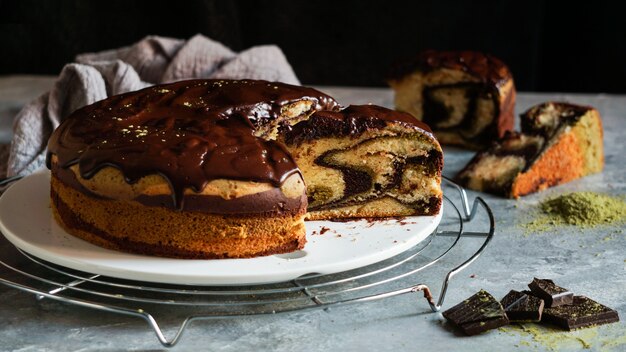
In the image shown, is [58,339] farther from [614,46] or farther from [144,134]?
[614,46]

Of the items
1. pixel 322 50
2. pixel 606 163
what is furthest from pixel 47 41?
pixel 606 163

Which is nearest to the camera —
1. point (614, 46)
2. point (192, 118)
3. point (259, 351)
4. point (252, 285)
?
point (259, 351)

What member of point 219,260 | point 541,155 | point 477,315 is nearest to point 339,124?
point 219,260

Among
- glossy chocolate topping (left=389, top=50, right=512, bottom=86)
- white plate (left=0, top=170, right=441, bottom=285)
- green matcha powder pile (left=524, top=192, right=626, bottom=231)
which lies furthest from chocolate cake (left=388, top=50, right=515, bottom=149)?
white plate (left=0, top=170, right=441, bottom=285)

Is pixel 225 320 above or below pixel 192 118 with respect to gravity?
below

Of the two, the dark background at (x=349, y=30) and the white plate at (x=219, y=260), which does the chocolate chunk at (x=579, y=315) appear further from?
the dark background at (x=349, y=30)

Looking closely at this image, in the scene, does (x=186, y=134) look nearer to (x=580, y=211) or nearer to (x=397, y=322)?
(x=397, y=322)

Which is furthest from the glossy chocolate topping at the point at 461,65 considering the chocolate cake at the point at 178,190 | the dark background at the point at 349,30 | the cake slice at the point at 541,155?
the chocolate cake at the point at 178,190
